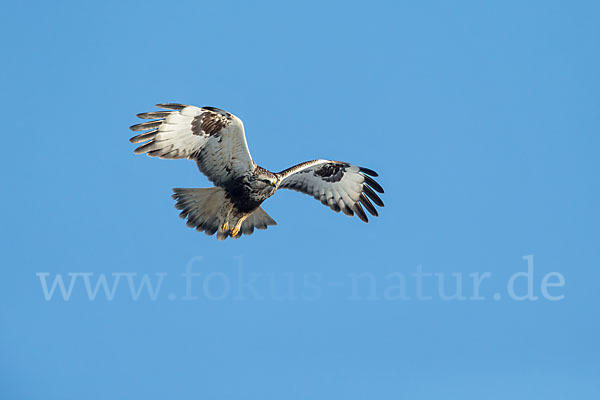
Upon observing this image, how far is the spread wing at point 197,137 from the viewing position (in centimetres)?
1241

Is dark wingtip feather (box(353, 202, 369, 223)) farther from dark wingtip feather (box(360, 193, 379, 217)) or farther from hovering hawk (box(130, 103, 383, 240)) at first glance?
hovering hawk (box(130, 103, 383, 240))

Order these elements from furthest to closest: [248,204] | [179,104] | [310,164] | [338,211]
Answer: [338,211], [310,164], [248,204], [179,104]

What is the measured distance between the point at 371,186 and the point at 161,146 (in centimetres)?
434

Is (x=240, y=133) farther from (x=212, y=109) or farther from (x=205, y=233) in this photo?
(x=205, y=233)

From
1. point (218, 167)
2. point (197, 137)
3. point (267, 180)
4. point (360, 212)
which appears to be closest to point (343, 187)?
point (360, 212)

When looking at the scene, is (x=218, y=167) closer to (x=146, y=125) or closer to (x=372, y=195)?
(x=146, y=125)

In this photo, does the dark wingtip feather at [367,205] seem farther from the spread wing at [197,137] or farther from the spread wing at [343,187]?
the spread wing at [197,137]

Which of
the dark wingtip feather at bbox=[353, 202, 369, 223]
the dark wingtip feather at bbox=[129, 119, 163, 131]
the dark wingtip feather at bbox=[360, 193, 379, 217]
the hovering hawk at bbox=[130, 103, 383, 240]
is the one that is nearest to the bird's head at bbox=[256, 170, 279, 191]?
the hovering hawk at bbox=[130, 103, 383, 240]

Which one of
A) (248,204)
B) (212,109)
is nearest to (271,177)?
(248,204)

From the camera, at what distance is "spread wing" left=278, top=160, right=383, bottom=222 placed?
1493 centimetres

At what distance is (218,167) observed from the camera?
13.0m

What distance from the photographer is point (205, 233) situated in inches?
540

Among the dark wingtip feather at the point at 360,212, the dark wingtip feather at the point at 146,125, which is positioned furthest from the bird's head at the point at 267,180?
the dark wingtip feather at the point at 360,212

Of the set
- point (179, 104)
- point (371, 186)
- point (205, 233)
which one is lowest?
point (205, 233)
